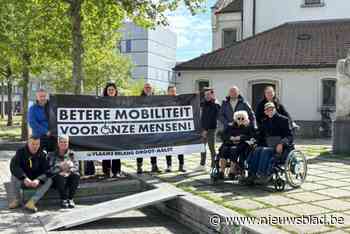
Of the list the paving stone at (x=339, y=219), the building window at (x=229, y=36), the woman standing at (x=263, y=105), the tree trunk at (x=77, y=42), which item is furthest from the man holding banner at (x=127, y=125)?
the building window at (x=229, y=36)

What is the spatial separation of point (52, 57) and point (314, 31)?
14.8 meters

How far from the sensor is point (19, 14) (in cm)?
2125

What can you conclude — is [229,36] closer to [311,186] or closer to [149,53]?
[311,186]

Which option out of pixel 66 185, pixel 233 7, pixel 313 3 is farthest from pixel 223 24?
pixel 66 185

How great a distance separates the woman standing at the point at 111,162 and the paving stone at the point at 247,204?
3.74m

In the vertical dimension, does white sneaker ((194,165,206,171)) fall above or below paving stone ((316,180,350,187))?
above

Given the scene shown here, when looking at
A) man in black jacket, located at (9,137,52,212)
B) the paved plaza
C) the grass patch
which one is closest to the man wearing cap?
man in black jacket, located at (9,137,52,212)

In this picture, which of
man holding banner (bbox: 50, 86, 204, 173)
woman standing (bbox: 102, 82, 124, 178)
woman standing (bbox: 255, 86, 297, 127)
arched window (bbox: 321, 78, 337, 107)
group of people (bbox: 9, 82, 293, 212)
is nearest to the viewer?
group of people (bbox: 9, 82, 293, 212)

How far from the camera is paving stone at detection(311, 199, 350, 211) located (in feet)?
25.6

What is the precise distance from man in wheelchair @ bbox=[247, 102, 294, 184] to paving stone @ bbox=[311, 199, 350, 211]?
46.4 inches

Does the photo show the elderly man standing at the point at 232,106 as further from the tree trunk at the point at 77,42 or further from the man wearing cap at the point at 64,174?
the tree trunk at the point at 77,42

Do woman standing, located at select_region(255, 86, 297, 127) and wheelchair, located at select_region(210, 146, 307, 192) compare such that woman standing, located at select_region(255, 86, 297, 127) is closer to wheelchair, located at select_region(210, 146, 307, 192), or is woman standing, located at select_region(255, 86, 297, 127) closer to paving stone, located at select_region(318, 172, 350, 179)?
wheelchair, located at select_region(210, 146, 307, 192)

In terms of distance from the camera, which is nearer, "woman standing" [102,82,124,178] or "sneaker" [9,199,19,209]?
"sneaker" [9,199,19,209]

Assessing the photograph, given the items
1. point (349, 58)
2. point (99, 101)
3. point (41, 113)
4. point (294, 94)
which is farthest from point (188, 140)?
point (294, 94)
